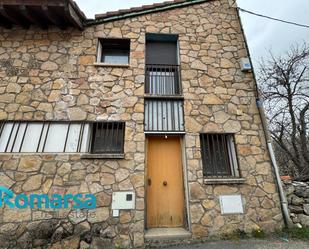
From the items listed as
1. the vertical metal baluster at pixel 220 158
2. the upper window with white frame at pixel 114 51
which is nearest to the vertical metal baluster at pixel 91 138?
the upper window with white frame at pixel 114 51

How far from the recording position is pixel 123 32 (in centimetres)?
543

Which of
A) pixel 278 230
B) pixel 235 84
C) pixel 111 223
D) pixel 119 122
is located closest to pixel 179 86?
pixel 235 84

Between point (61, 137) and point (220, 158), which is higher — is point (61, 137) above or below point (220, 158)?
above

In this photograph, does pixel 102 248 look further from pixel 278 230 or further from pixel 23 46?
pixel 23 46

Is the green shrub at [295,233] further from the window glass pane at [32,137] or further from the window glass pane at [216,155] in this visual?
the window glass pane at [32,137]

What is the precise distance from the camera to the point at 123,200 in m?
3.88

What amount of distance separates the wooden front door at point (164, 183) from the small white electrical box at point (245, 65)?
2.97 metres

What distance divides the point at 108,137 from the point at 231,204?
3396 millimetres

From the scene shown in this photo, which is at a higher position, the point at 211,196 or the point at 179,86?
the point at 179,86

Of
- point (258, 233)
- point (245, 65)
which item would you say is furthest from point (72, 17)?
point (258, 233)

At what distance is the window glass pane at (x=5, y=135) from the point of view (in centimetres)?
416

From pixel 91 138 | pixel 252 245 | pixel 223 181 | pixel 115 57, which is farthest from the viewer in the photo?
pixel 115 57

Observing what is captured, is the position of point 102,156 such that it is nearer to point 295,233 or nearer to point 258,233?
point 258,233

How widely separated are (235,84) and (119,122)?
354cm
